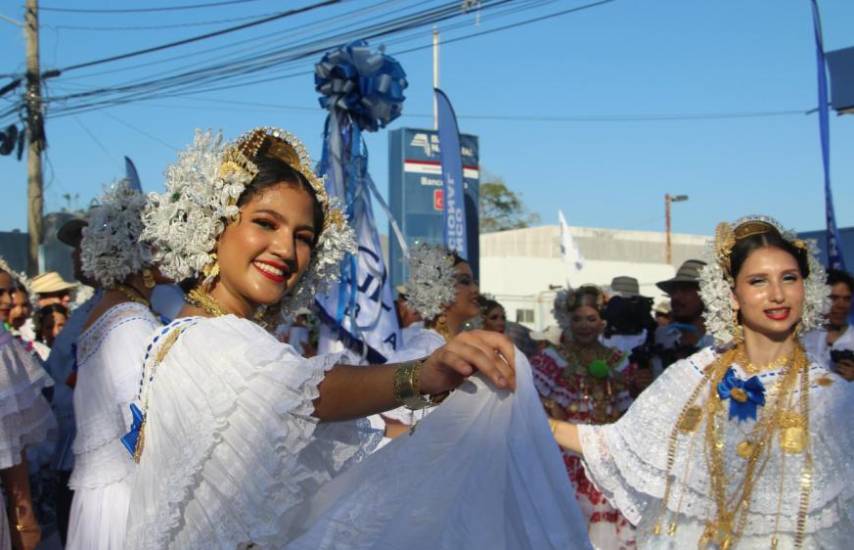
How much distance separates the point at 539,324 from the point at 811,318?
16.4 m

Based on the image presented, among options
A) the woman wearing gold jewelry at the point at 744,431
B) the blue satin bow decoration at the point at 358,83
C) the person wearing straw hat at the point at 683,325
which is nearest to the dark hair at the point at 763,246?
the woman wearing gold jewelry at the point at 744,431

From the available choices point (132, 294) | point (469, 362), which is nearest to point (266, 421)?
point (469, 362)

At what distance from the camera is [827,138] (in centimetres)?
812

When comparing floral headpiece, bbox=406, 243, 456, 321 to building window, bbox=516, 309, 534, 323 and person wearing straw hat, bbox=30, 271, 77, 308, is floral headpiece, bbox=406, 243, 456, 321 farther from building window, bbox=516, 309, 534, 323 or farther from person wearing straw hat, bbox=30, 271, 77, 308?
building window, bbox=516, 309, 534, 323

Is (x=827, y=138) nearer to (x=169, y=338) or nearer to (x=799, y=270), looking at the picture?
(x=799, y=270)

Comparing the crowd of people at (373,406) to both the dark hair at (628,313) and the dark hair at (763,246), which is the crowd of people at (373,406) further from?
the dark hair at (628,313)

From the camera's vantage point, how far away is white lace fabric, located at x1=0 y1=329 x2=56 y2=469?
4133 millimetres

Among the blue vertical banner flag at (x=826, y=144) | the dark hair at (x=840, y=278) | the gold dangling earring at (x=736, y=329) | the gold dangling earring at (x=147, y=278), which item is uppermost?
the blue vertical banner flag at (x=826, y=144)

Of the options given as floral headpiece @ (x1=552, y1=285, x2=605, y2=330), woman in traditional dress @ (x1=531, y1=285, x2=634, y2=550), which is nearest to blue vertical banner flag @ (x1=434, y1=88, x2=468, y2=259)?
floral headpiece @ (x1=552, y1=285, x2=605, y2=330)

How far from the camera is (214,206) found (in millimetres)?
2469

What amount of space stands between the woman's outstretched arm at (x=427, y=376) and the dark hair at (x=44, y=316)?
7960mm

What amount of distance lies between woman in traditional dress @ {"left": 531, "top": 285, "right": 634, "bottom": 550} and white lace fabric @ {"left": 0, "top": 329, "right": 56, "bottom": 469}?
375 centimetres

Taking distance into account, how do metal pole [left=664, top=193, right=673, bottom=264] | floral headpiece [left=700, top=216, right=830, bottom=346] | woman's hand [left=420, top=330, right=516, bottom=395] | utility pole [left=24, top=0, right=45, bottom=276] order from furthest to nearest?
metal pole [left=664, top=193, right=673, bottom=264]
utility pole [left=24, top=0, right=45, bottom=276]
floral headpiece [left=700, top=216, right=830, bottom=346]
woman's hand [left=420, top=330, right=516, bottom=395]

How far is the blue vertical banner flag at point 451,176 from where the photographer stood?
10188 mm
